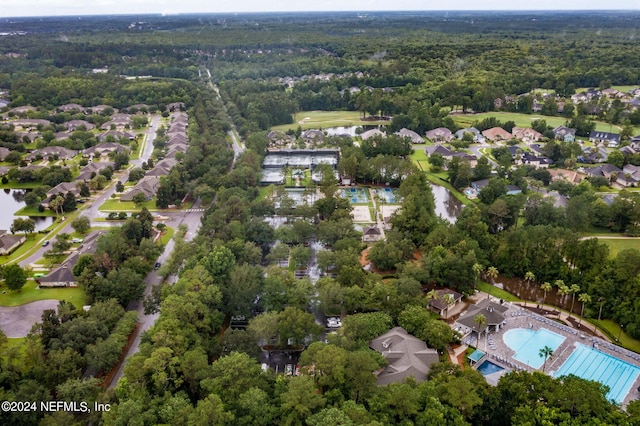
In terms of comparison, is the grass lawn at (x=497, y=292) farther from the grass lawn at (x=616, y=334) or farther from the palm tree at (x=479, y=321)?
the palm tree at (x=479, y=321)

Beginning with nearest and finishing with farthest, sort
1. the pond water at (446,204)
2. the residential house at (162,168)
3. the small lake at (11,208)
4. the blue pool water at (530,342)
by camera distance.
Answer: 1. the blue pool water at (530,342)
2. the small lake at (11,208)
3. the pond water at (446,204)
4. the residential house at (162,168)

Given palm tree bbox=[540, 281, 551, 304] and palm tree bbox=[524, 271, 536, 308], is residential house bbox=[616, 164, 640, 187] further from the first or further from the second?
palm tree bbox=[540, 281, 551, 304]

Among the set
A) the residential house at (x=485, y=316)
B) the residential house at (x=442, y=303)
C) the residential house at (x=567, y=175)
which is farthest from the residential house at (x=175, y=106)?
the residential house at (x=485, y=316)

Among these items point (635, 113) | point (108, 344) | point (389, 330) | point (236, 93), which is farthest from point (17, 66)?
point (635, 113)

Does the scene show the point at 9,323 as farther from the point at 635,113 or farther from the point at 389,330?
the point at 635,113

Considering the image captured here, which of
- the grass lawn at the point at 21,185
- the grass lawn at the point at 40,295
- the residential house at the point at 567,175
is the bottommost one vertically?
the grass lawn at the point at 40,295

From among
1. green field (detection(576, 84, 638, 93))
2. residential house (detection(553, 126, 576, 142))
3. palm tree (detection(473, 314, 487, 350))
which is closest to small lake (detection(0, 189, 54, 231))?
palm tree (detection(473, 314, 487, 350))

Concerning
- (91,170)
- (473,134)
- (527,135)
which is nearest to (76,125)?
(91,170)
